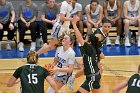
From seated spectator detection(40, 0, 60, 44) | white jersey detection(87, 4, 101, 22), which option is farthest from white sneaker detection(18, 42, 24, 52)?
white jersey detection(87, 4, 101, 22)

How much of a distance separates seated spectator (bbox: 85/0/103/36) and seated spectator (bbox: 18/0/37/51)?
1.48 meters

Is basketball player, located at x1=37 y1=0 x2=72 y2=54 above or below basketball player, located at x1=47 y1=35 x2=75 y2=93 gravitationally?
above

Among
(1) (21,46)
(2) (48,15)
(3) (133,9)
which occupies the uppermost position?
(3) (133,9)

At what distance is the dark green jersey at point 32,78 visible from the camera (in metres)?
5.34

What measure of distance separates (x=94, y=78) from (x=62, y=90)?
1547mm

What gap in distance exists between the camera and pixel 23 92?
17.7ft

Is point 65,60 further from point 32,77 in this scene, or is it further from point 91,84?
point 32,77

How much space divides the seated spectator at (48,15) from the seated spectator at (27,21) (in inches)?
9.3

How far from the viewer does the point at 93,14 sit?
1138 centimetres

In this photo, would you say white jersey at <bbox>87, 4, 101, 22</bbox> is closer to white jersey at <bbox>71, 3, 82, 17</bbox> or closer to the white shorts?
white jersey at <bbox>71, 3, 82, 17</bbox>

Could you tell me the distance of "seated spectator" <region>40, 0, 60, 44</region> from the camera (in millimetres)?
11086

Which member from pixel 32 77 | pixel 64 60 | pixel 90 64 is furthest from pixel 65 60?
pixel 32 77

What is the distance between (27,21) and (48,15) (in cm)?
61

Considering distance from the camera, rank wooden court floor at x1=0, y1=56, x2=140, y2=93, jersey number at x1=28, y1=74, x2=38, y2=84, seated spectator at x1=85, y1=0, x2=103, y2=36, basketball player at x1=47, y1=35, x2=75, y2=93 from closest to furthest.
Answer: jersey number at x1=28, y1=74, x2=38, y2=84 → basketball player at x1=47, y1=35, x2=75, y2=93 → wooden court floor at x1=0, y1=56, x2=140, y2=93 → seated spectator at x1=85, y1=0, x2=103, y2=36
